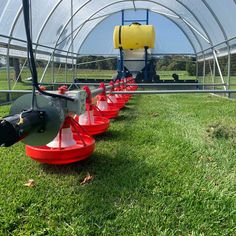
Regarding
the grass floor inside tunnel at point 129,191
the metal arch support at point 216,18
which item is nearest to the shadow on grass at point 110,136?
the grass floor inside tunnel at point 129,191

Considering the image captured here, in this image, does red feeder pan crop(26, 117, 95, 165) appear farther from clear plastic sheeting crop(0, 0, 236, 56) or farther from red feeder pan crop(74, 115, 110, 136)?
clear plastic sheeting crop(0, 0, 236, 56)

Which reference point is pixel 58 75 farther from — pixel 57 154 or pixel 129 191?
pixel 129 191

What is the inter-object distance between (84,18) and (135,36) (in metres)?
5.16

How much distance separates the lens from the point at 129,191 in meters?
2.04

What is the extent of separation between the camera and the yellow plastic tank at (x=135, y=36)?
856cm

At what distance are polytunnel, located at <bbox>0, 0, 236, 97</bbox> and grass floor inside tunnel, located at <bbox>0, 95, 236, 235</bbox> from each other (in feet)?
7.23

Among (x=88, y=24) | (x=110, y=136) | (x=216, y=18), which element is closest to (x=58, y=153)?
(x=110, y=136)

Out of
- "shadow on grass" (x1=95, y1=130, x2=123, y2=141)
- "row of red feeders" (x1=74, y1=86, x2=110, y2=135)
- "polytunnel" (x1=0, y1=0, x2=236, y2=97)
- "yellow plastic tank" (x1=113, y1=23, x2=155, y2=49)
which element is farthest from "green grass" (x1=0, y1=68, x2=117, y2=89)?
"row of red feeders" (x1=74, y1=86, x2=110, y2=135)

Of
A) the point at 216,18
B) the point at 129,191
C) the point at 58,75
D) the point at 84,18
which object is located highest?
the point at 84,18

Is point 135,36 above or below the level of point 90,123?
above

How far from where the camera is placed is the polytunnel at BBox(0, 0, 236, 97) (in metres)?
6.85

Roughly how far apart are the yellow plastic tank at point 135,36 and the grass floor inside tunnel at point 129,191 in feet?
18.9

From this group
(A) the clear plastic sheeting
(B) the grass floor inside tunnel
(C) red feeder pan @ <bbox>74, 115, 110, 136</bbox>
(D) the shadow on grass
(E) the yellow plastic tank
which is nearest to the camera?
(B) the grass floor inside tunnel

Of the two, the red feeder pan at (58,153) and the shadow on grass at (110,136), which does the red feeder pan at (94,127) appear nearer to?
the shadow on grass at (110,136)
